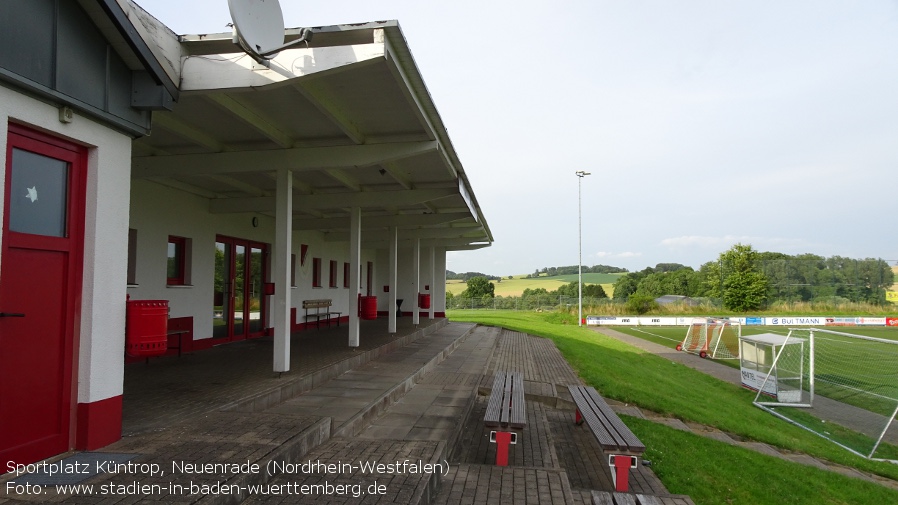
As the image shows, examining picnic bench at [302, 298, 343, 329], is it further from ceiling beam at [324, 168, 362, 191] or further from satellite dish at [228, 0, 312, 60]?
satellite dish at [228, 0, 312, 60]

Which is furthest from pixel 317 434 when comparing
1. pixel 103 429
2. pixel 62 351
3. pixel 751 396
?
pixel 751 396

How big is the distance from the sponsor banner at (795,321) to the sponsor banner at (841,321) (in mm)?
503

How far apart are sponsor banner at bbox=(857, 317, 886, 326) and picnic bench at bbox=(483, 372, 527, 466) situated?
4533 cm

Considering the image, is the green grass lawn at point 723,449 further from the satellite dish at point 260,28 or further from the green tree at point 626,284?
the green tree at point 626,284

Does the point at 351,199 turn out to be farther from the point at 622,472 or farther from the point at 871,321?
the point at 871,321

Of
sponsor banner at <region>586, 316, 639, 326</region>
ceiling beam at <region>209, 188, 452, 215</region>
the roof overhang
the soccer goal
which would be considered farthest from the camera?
sponsor banner at <region>586, 316, 639, 326</region>

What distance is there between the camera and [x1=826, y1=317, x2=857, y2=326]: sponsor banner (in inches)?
1556

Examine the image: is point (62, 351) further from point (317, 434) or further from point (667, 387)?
point (667, 387)

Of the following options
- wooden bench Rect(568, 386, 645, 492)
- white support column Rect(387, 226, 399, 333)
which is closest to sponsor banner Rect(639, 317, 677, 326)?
white support column Rect(387, 226, 399, 333)

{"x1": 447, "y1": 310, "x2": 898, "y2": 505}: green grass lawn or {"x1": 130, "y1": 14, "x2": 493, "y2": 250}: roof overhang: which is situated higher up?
{"x1": 130, "y1": 14, "x2": 493, "y2": 250}: roof overhang

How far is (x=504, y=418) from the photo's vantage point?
5.19 m

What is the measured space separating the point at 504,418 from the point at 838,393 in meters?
13.0

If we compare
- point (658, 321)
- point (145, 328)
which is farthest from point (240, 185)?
point (658, 321)

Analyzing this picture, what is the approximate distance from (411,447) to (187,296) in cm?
682
